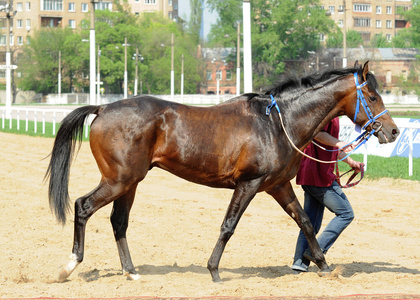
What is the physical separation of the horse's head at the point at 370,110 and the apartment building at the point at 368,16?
108 meters

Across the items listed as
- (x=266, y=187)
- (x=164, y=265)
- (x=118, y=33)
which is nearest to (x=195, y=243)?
(x=164, y=265)

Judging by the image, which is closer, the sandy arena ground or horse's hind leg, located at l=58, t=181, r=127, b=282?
the sandy arena ground

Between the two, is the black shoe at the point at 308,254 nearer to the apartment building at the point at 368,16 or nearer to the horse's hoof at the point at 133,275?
the horse's hoof at the point at 133,275

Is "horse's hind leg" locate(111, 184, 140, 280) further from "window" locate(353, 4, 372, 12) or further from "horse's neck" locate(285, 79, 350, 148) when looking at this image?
"window" locate(353, 4, 372, 12)

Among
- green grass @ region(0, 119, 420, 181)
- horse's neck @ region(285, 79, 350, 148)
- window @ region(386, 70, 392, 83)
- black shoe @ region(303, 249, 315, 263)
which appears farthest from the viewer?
window @ region(386, 70, 392, 83)

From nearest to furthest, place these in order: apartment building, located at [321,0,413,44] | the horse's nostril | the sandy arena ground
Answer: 1. the sandy arena ground
2. the horse's nostril
3. apartment building, located at [321,0,413,44]

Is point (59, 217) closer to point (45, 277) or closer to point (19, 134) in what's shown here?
point (45, 277)

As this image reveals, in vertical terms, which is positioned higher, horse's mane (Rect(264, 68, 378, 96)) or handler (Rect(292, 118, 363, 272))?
horse's mane (Rect(264, 68, 378, 96))

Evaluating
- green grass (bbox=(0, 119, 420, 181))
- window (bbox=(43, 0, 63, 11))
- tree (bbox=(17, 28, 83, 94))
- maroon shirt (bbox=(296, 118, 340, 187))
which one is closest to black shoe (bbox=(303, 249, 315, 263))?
maroon shirt (bbox=(296, 118, 340, 187))

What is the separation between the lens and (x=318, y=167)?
18.4ft

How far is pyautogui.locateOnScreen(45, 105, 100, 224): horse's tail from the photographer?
5609 mm

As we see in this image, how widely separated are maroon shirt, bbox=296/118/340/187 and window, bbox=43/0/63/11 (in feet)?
317

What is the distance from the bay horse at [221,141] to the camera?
5281mm

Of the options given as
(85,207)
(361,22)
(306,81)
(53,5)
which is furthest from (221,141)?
(361,22)
